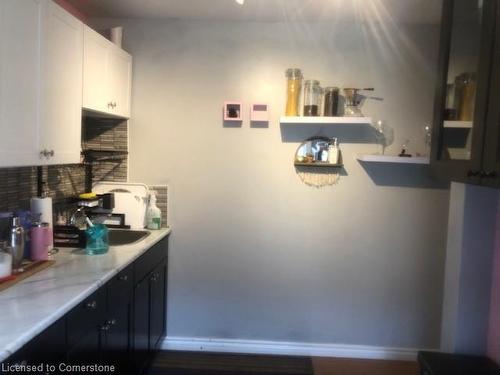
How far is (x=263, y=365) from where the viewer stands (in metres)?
2.88

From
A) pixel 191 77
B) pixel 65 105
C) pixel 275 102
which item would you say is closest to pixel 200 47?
pixel 191 77

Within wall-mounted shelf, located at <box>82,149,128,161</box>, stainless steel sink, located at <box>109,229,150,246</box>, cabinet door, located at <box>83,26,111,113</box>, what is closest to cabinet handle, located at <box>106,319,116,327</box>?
stainless steel sink, located at <box>109,229,150,246</box>

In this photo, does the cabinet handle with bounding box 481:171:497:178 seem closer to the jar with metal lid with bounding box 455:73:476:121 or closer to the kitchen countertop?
the jar with metal lid with bounding box 455:73:476:121

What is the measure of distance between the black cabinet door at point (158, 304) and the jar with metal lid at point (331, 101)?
155 cm

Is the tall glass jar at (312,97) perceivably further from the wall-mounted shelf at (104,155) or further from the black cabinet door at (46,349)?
the black cabinet door at (46,349)

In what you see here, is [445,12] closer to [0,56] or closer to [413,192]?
[413,192]

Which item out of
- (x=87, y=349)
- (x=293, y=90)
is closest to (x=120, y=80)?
(x=293, y=90)

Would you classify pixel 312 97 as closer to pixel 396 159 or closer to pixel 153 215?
pixel 396 159

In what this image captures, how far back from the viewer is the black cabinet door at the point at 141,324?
235cm

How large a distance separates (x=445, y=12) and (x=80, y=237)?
90.3 inches

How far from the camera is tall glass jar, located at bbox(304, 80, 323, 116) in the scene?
281 cm

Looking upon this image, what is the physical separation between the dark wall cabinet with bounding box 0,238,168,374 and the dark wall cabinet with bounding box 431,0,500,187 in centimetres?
166

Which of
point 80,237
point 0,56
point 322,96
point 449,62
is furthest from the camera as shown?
point 322,96

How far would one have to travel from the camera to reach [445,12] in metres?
2.13
